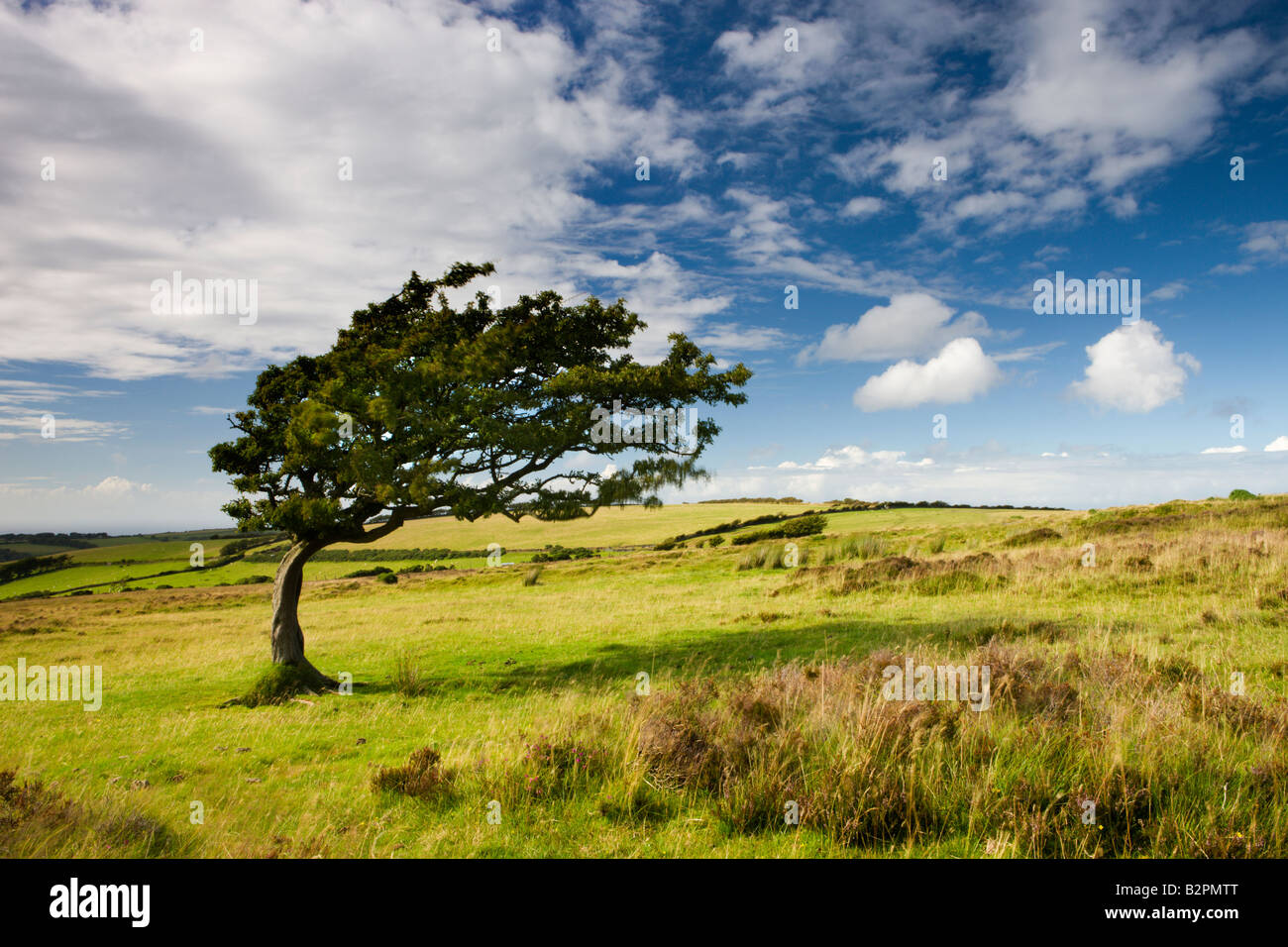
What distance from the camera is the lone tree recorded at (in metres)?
16.0

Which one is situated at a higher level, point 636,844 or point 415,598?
point 636,844

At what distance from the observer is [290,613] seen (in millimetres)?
17734

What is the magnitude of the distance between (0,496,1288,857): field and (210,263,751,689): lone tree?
4.69 meters

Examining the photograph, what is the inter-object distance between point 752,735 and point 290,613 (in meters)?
15.7

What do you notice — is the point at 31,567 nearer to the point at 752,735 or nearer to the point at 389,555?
the point at 752,735

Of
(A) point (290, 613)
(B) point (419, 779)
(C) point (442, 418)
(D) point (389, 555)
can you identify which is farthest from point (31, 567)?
(D) point (389, 555)

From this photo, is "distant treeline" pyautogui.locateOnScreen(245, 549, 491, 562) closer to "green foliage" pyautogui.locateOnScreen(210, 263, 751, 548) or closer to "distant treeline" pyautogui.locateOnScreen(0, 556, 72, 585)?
"distant treeline" pyautogui.locateOnScreen(0, 556, 72, 585)

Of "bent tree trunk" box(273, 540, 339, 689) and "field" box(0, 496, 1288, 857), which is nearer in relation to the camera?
"field" box(0, 496, 1288, 857)

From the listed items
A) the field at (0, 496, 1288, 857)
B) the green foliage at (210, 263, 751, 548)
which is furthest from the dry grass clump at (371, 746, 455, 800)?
the green foliage at (210, 263, 751, 548)

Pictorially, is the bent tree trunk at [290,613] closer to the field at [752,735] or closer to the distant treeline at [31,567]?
the field at [752,735]

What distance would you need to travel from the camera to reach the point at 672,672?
1464 cm

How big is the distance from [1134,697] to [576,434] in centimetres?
1354
